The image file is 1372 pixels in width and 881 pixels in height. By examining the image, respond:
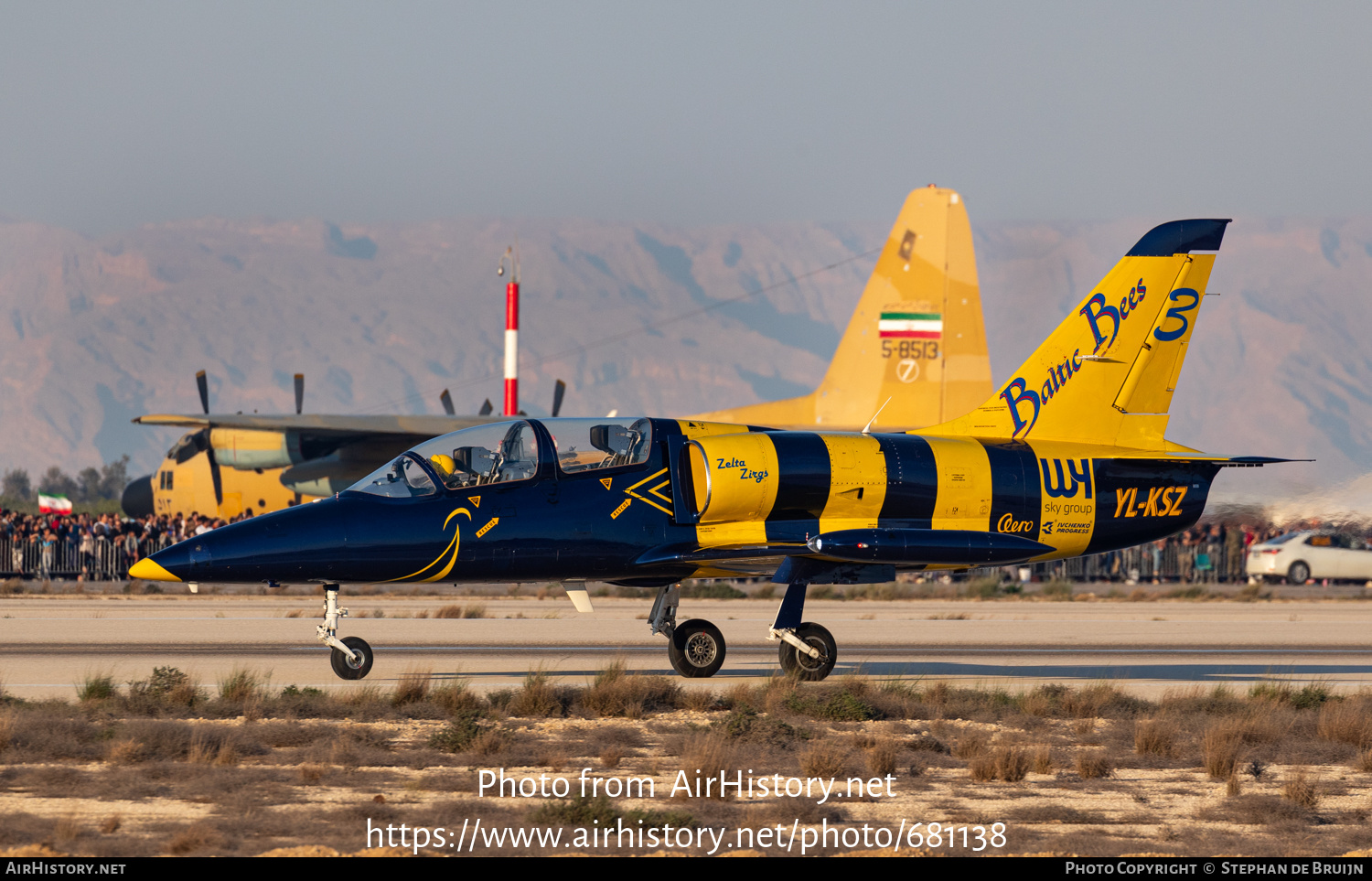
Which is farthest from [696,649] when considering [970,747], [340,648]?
[970,747]

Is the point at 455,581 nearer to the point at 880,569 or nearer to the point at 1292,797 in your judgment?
the point at 880,569

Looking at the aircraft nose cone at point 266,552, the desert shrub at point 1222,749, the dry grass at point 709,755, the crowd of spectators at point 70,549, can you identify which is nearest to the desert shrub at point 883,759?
the dry grass at point 709,755

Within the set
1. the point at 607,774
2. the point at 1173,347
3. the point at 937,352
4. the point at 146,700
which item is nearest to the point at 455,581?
the point at 146,700

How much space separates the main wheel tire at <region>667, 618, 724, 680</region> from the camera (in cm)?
1738

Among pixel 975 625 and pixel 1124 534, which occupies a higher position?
pixel 1124 534

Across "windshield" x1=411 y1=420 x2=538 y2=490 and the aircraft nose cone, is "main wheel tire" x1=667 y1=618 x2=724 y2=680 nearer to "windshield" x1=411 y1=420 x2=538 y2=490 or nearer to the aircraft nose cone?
"windshield" x1=411 y1=420 x2=538 y2=490

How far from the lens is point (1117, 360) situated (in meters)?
19.1

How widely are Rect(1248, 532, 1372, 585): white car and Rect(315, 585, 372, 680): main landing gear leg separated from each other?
36379mm

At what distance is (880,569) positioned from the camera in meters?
17.5

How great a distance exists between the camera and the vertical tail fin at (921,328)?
37.8 metres

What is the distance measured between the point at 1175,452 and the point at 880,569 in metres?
4.45

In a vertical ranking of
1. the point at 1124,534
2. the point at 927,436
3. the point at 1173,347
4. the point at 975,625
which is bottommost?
the point at 975,625

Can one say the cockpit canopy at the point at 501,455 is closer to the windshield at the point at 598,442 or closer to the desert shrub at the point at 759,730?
the windshield at the point at 598,442

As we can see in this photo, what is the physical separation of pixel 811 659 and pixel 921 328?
73.0 ft
